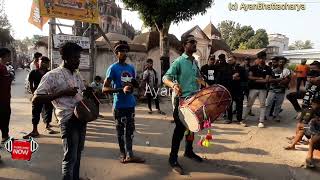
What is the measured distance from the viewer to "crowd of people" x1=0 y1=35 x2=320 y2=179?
3893mm

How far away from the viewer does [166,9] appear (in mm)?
14906

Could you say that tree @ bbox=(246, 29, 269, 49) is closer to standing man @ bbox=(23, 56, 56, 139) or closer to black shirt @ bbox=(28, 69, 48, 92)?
standing man @ bbox=(23, 56, 56, 139)

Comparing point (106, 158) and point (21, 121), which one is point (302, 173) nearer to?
point (106, 158)

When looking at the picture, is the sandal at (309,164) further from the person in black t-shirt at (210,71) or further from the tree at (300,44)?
the tree at (300,44)

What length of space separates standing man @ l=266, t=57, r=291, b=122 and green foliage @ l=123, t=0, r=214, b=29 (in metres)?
6.26

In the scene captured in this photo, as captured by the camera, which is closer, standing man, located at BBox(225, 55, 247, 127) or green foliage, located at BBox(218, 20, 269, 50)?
standing man, located at BBox(225, 55, 247, 127)

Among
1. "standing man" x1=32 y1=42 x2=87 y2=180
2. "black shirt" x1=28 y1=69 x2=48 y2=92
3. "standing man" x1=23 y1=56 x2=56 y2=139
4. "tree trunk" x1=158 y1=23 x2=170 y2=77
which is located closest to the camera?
"standing man" x1=32 y1=42 x2=87 y2=180

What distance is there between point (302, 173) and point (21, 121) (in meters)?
6.81

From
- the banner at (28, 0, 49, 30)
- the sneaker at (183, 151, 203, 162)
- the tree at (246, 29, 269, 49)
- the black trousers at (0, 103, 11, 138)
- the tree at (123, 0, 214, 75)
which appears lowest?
the sneaker at (183, 151, 203, 162)

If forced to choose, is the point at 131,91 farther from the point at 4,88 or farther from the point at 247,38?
the point at 247,38

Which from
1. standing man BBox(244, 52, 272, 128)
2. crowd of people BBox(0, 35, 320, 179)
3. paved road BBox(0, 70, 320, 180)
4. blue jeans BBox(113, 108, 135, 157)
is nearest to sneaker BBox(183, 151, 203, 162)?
crowd of people BBox(0, 35, 320, 179)

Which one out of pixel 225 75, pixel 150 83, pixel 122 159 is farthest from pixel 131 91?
pixel 150 83

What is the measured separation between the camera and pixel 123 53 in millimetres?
5289

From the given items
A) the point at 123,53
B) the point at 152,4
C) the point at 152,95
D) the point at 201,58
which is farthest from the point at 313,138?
the point at 201,58
